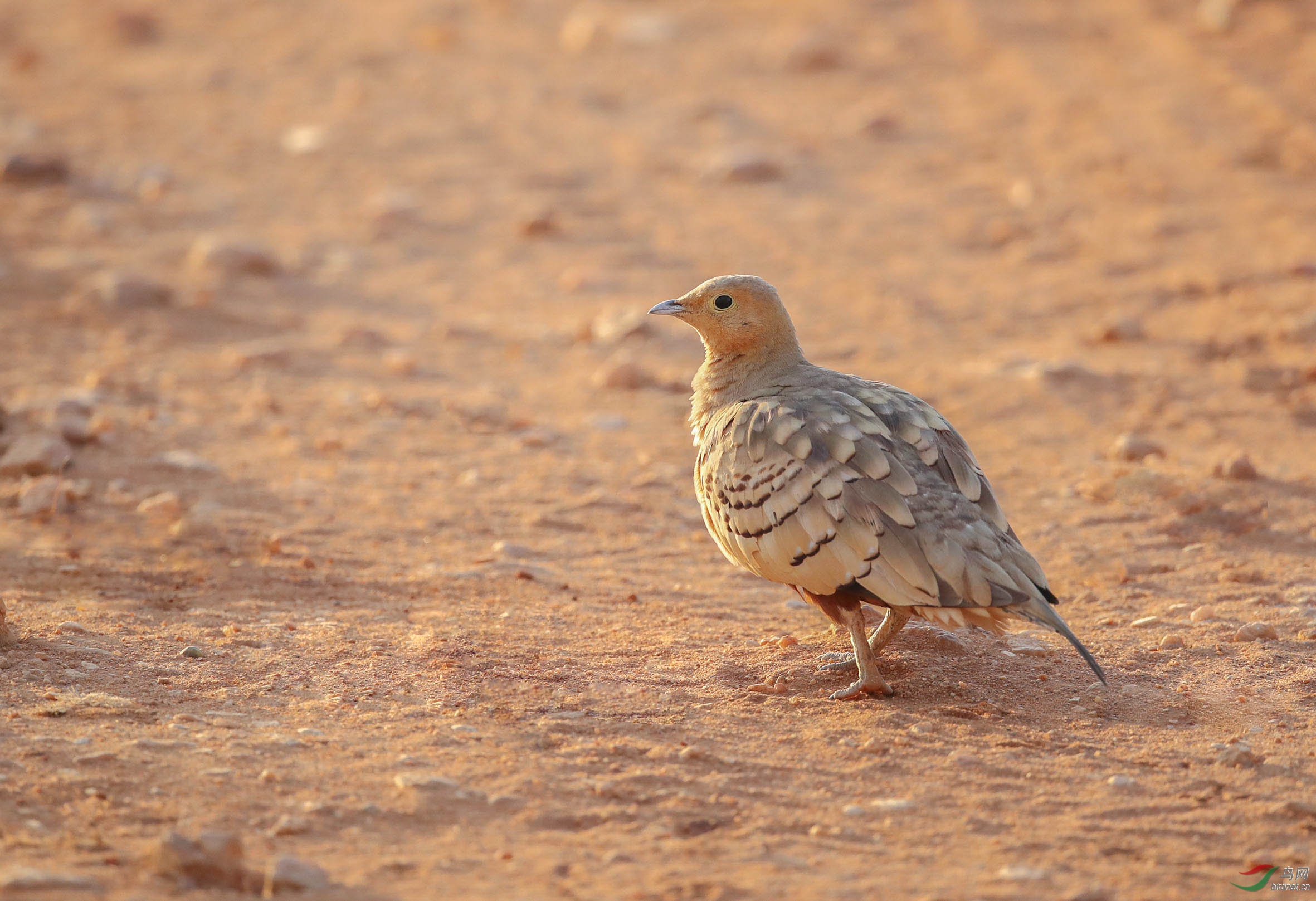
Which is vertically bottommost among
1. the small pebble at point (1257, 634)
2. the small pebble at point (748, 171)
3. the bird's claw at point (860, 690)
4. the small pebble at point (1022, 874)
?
the small pebble at point (1022, 874)

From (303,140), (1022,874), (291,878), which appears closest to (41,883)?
(291,878)

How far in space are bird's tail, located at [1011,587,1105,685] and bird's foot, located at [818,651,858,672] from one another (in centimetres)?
83

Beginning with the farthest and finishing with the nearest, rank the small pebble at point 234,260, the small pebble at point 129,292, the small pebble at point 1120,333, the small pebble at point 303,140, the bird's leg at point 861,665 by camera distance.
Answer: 1. the small pebble at point 303,140
2. the small pebble at point 234,260
3. the small pebble at point 129,292
4. the small pebble at point 1120,333
5. the bird's leg at point 861,665

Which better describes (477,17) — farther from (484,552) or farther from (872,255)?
(484,552)

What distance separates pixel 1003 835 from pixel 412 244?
840 cm

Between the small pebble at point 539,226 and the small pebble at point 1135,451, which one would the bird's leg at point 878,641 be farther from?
the small pebble at point 539,226

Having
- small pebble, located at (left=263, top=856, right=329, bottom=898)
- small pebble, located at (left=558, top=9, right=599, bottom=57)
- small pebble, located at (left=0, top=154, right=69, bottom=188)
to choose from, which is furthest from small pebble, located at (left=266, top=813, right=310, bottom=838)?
small pebble, located at (left=558, top=9, right=599, bottom=57)

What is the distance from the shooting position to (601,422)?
325 inches

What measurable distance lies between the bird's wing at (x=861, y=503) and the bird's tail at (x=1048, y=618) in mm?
34

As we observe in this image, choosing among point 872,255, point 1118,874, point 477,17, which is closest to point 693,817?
point 1118,874

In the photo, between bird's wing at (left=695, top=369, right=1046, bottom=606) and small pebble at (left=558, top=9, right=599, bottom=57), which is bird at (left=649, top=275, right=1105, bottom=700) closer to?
bird's wing at (left=695, top=369, right=1046, bottom=606)

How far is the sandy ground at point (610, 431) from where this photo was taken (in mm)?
4156

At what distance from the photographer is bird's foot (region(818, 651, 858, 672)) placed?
17.2 ft

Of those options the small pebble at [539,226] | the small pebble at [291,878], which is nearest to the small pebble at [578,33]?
the small pebble at [539,226]
